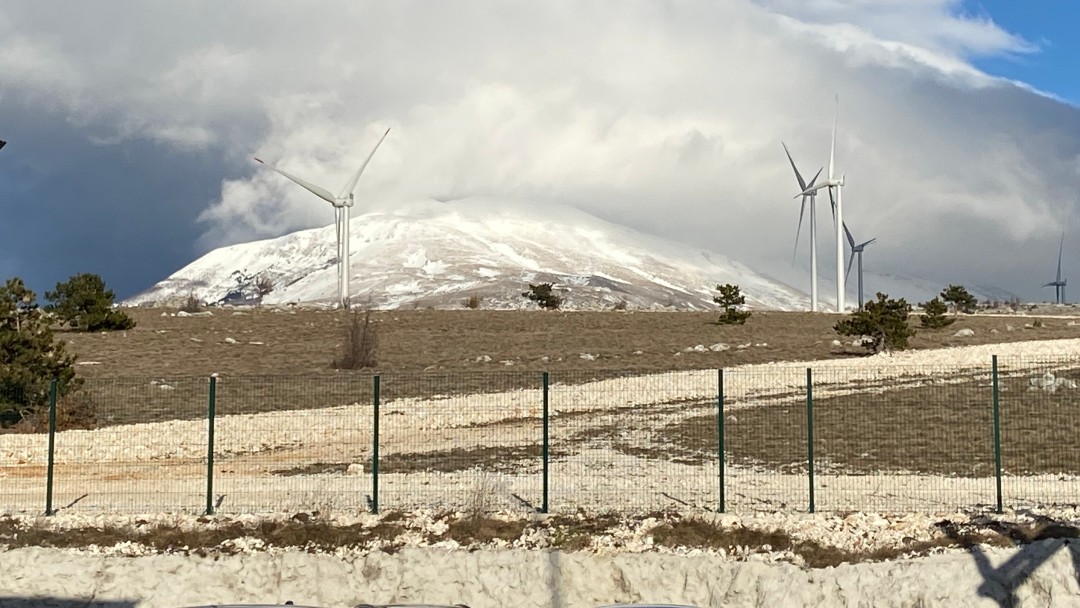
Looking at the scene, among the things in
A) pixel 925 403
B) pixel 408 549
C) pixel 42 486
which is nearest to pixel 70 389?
pixel 42 486

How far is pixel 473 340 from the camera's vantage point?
6844 centimetres

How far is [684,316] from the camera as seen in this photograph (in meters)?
89.4

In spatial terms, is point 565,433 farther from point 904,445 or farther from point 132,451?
point 132,451

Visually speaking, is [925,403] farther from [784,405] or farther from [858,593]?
[858,593]

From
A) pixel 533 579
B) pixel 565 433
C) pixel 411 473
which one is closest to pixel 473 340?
pixel 565 433

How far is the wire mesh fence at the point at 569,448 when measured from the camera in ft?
67.2

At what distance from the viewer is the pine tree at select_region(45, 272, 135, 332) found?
234ft

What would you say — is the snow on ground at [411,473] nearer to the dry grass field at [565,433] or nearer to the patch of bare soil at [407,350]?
the dry grass field at [565,433]

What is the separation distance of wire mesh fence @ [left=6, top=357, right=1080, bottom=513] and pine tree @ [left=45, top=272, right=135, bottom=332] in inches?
1200

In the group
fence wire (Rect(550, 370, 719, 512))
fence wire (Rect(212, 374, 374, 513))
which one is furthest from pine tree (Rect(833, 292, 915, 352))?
fence wire (Rect(212, 374, 374, 513))

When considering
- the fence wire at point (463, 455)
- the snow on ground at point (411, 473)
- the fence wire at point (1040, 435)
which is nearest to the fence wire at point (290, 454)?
the snow on ground at point (411, 473)

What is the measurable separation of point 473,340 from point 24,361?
109ft

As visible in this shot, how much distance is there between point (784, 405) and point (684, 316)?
54.1 meters

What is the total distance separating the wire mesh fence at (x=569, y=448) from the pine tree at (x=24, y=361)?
17 centimetres
